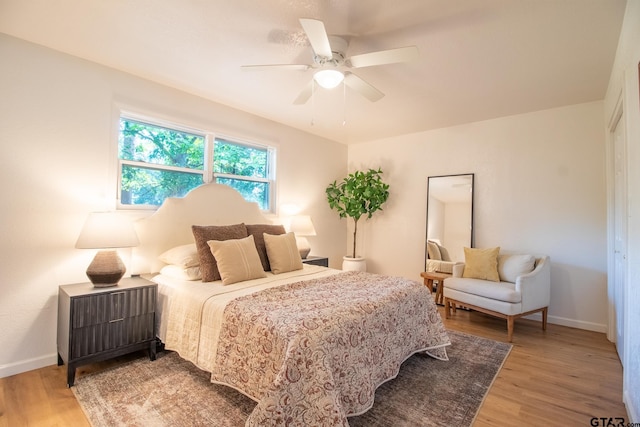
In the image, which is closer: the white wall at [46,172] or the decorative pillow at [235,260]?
the white wall at [46,172]

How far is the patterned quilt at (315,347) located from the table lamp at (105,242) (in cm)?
116

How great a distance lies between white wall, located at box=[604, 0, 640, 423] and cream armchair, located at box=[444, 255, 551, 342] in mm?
1123

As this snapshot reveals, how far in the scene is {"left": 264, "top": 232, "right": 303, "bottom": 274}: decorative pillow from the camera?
3.00 m

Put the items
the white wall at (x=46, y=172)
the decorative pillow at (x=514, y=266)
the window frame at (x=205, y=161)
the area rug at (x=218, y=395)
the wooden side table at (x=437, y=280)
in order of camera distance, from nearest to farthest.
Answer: the area rug at (x=218, y=395) → the white wall at (x=46, y=172) → the window frame at (x=205, y=161) → the decorative pillow at (x=514, y=266) → the wooden side table at (x=437, y=280)

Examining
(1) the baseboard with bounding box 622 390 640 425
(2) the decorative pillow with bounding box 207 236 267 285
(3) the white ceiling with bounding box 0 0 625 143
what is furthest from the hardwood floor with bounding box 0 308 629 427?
(3) the white ceiling with bounding box 0 0 625 143

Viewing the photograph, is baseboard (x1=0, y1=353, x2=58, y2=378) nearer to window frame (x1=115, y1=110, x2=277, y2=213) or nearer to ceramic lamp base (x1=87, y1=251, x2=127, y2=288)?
ceramic lamp base (x1=87, y1=251, x2=127, y2=288)

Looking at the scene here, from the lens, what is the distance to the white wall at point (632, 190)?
1.65 meters

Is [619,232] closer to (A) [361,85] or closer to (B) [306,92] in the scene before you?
(A) [361,85]

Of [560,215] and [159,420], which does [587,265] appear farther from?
[159,420]

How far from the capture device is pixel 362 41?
223 centimetres

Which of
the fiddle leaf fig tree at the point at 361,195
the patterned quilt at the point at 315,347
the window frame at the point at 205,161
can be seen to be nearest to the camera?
the patterned quilt at the point at 315,347

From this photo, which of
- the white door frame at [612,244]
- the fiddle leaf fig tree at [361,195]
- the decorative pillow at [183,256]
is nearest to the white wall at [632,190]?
the white door frame at [612,244]

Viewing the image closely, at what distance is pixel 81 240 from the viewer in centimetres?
231

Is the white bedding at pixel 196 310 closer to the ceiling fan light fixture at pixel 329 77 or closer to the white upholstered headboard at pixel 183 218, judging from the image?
the white upholstered headboard at pixel 183 218
